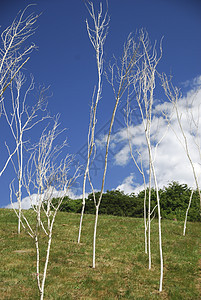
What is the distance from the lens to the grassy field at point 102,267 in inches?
361

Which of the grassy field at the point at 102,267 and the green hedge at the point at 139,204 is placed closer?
the grassy field at the point at 102,267

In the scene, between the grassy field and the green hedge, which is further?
the green hedge

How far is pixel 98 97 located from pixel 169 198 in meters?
34.8

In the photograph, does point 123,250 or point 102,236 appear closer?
point 123,250

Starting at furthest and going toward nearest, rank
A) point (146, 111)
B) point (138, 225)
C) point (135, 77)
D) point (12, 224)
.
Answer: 1. point (138, 225)
2. point (12, 224)
3. point (135, 77)
4. point (146, 111)

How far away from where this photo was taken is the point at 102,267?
457 inches

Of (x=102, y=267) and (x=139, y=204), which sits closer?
(x=102, y=267)

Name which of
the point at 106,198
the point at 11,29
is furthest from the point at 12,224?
the point at 106,198

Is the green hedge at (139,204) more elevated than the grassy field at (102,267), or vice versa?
the green hedge at (139,204)

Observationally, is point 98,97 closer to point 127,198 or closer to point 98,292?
point 98,292

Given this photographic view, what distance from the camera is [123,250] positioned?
14.7m

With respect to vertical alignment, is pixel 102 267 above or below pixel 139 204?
below

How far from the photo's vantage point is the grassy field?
30.1 ft

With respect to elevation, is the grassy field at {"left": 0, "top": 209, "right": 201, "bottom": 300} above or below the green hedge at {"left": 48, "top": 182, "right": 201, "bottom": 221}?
below
